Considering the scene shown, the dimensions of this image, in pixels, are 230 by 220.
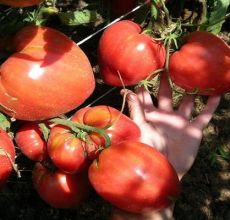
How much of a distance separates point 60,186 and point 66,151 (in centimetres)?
14

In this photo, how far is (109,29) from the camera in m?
1.31

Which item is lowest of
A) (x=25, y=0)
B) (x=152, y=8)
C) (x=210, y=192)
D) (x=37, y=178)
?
(x=210, y=192)

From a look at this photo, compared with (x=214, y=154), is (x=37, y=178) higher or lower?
higher

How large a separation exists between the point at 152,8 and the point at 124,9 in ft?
0.74

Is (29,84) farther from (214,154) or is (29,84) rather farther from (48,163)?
(214,154)

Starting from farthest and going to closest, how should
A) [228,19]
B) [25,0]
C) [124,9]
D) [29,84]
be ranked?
[228,19] < [124,9] < [29,84] < [25,0]

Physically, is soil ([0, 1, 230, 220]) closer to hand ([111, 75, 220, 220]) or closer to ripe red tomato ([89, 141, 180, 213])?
hand ([111, 75, 220, 220])

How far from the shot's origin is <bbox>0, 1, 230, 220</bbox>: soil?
147 cm

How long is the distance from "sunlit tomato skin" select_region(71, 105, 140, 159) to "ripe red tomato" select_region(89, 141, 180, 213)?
60 millimetres

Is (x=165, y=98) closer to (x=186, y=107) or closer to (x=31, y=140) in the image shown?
(x=186, y=107)

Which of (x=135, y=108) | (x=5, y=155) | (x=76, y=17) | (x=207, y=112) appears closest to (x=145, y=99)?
(x=135, y=108)

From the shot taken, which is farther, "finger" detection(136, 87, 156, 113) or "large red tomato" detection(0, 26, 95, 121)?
"finger" detection(136, 87, 156, 113)

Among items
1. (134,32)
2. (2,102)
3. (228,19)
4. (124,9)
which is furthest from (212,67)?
(228,19)

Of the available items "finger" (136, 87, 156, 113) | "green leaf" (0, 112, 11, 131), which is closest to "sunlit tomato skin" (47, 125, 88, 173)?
"green leaf" (0, 112, 11, 131)
